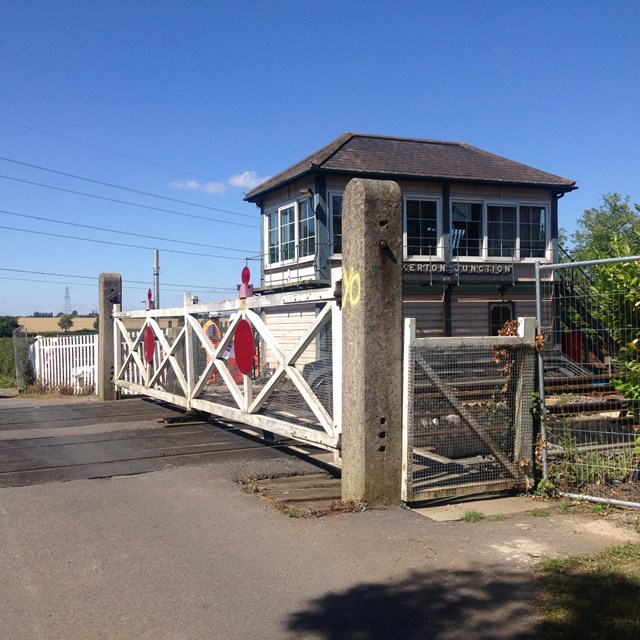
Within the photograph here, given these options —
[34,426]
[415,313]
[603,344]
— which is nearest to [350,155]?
[415,313]

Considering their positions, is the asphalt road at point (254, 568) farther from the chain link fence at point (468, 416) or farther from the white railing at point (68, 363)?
the white railing at point (68, 363)

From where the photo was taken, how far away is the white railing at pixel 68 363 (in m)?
19.3

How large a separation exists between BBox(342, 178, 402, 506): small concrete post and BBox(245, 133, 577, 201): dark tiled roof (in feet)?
49.5

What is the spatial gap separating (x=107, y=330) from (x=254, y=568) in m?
12.2

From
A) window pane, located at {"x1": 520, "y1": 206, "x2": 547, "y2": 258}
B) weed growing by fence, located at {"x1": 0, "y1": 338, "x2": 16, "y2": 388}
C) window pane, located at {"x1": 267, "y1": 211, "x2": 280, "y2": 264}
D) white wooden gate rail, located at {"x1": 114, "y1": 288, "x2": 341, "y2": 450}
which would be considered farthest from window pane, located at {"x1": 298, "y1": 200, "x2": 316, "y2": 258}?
weed growing by fence, located at {"x1": 0, "y1": 338, "x2": 16, "y2": 388}

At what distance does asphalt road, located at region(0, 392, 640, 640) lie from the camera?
13.8ft

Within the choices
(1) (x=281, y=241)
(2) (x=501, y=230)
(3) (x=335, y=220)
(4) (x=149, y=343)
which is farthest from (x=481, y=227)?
(4) (x=149, y=343)

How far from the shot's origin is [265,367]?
9602 mm

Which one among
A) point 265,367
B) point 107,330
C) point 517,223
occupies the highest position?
point 517,223

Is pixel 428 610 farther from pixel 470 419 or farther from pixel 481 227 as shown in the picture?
pixel 481 227

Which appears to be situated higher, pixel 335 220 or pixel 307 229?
pixel 335 220

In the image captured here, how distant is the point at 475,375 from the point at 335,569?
2726mm

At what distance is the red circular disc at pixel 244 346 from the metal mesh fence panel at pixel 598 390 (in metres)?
3.77

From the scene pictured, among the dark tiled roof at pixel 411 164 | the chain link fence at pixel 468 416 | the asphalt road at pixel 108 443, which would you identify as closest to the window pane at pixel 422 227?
the dark tiled roof at pixel 411 164
